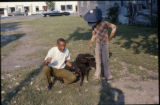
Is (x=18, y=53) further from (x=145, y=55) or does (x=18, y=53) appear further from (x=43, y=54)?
(x=145, y=55)

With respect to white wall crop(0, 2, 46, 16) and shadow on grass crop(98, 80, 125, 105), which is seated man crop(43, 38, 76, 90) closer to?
shadow on grass crop(98, 80, 125, 105)

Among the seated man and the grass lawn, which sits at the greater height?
the seated man

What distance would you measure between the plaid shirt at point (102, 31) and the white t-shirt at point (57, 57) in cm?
95

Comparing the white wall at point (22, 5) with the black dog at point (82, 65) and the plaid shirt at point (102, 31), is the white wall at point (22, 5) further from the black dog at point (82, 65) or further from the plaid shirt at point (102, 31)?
the plaid shirt at point (102, 31)

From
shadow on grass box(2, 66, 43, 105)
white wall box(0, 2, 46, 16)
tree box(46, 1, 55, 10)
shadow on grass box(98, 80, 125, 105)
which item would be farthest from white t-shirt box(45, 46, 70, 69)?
white wall box(0, 2, 46, 16)

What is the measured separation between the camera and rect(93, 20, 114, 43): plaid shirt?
507 centimetres

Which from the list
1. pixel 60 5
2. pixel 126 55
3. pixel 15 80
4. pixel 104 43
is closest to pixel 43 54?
pixel 15 80

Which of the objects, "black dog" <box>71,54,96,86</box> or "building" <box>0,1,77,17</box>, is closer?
"black dog" <box>71,54,96,86</box>

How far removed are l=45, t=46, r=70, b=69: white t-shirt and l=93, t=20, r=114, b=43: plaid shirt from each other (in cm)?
95

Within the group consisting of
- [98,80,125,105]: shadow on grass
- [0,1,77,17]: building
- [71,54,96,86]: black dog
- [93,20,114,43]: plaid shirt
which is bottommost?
[98,80,125,105]: shadow on grass

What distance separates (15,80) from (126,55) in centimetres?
449

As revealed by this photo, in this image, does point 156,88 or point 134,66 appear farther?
point 134,66

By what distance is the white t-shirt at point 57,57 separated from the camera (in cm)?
505

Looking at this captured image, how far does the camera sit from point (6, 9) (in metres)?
56.1
